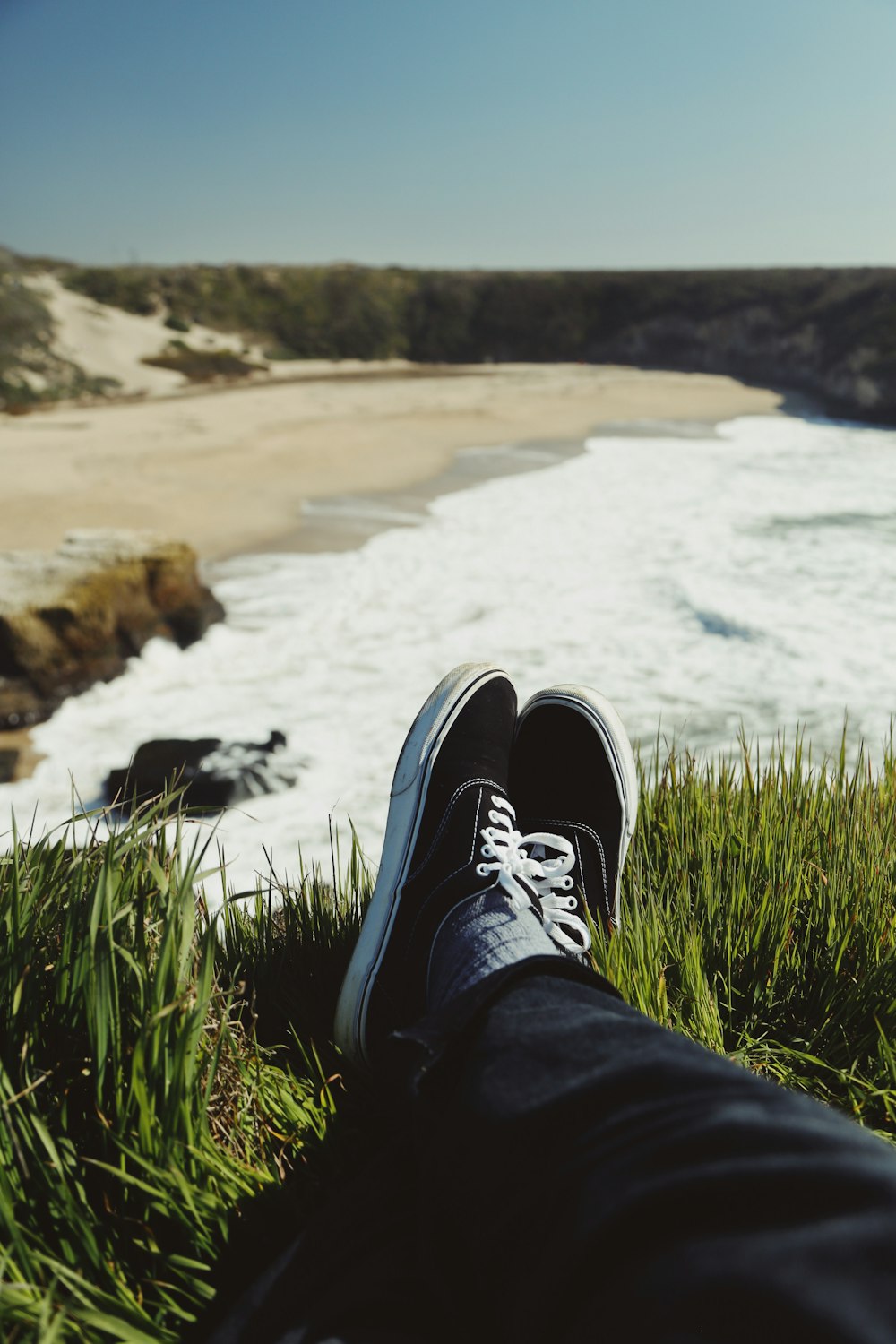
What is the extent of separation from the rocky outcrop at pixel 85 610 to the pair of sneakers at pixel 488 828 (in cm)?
406

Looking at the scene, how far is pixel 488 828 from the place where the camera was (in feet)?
4.94

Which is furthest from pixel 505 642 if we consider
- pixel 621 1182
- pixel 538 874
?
pixel 621 1182

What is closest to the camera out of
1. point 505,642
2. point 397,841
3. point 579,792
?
point 397,841

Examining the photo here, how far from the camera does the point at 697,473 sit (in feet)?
43.0

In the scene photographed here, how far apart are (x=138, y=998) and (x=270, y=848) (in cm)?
293

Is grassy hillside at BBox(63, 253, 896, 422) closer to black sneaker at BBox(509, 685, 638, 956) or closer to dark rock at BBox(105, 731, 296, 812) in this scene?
dark rock at BBox(105, 731, 296, 812)

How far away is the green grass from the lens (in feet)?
2.51

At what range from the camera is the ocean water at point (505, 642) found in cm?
451

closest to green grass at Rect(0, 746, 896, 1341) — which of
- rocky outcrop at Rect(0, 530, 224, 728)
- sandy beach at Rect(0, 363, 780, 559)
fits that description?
rocky outcrop at Rect(0, 530, 224, 728)

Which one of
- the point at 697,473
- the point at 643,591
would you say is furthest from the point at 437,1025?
the point at 697,473

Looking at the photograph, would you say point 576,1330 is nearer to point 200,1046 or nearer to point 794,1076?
point 200,1046

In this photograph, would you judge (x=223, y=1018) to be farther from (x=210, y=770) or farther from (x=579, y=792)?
(x=210, y=770)

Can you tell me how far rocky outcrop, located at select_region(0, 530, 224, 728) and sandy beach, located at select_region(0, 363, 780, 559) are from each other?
2405 mm

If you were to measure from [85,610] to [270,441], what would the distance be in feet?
32.0
